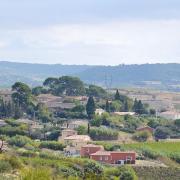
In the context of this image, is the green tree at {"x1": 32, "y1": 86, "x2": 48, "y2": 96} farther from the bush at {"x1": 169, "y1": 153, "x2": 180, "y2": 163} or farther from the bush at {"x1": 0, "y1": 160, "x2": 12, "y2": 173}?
the bush at {"x1": 0, "y1": 160, "x2": 12, "y2": 173}

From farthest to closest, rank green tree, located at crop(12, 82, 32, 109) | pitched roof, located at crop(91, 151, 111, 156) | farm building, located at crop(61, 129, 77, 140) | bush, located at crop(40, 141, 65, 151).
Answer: green tree, located at crop(12, 82, 32, 109) < farm building, located at crop(61, 129, 77, 140) < bush, located at crop(40, 141, 65, 151) < pitched roof, located at crop(91, 151, 111, 156)

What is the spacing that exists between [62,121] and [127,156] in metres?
22.3

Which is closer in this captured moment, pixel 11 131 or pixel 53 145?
pixel 53 145

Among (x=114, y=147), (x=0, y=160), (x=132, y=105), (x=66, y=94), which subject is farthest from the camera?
(x=66, y=94)

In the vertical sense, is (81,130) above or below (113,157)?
above

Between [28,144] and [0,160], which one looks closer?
[0,160]

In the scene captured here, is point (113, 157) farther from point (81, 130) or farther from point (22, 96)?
point (22, 96)

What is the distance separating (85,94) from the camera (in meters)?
95.7

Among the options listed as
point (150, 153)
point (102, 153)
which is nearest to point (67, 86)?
point (150, 153)

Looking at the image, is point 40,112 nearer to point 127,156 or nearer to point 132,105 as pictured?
point 132,105

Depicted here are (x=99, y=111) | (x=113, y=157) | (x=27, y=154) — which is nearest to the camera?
(x=27, y=154)

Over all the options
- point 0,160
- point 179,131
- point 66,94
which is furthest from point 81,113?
point 0,160

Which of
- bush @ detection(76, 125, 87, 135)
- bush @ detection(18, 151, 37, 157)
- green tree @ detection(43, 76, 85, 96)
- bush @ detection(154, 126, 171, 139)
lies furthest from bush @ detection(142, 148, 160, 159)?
green tree @ detection(43, 76, 85, 96)

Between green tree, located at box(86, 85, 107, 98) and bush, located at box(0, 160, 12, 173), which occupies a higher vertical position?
bush, located at box(0, 160, 12, 173)
